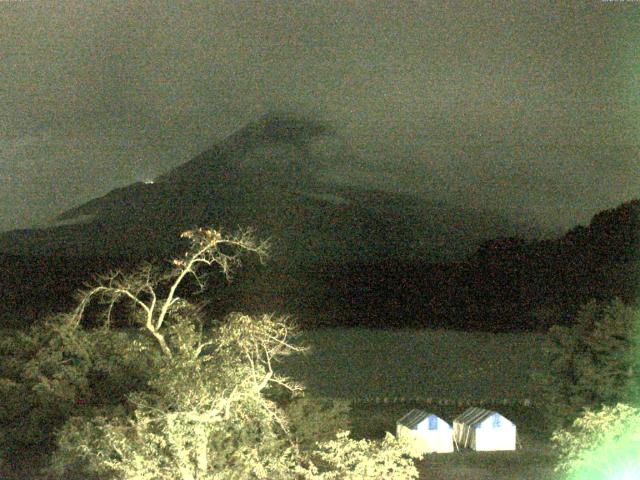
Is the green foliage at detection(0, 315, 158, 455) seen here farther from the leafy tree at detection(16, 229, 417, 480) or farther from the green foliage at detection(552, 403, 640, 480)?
the green foliage at detection(552, 403, 640, 480)

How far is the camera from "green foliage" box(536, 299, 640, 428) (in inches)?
598

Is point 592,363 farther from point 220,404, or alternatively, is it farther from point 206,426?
point 206,426

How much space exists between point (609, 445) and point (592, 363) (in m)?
5.85

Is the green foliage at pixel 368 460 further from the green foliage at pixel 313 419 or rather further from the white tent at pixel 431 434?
the white tent at pixel 431 434

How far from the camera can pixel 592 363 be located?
617 inches

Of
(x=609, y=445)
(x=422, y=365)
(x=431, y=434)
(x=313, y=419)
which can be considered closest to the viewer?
(x=609, y=445)

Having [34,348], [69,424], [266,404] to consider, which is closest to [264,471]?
[266,404]

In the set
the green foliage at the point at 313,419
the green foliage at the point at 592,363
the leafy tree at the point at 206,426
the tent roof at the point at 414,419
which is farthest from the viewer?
the tent roof at the point at 414,419

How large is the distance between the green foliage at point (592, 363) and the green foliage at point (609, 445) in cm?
492

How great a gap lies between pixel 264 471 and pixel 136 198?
120 feet

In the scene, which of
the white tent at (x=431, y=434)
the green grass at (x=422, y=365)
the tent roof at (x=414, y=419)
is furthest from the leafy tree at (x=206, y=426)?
the green grass at (x=422, y=365)

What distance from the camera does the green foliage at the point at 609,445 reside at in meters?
10.0

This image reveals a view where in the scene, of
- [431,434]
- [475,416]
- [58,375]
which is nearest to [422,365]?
[475,416]

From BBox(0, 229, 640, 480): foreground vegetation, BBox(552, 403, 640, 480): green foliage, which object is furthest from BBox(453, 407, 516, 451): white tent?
BBox(552, 403, 640, 480): green foliage
